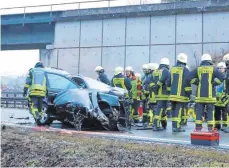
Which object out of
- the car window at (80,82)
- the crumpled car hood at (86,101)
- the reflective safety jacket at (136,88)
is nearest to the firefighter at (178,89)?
the crumpled car hood at (86,101)

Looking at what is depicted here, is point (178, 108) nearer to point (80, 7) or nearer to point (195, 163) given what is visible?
point (195, 163)

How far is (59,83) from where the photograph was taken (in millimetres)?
11664

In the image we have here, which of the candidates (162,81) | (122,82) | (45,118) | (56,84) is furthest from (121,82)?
(45,118)

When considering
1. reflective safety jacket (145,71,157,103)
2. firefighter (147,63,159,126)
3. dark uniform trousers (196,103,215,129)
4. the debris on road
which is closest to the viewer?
the debris on road

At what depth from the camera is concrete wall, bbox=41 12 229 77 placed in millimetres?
23656

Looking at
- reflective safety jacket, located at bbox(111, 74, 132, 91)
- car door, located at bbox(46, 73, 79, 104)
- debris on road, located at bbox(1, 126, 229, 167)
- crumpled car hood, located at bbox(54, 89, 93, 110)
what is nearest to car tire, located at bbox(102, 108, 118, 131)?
crumpled car hood, located at bbox(54, 89, 93, 110)

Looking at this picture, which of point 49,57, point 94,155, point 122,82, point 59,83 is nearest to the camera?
point 94,155

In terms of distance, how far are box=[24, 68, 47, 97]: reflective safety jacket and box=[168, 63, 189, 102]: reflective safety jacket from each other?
3.47 m

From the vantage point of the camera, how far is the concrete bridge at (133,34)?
2369cm

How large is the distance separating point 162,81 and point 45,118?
11.0 feet

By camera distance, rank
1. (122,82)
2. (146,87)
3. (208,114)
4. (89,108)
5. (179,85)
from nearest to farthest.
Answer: (208,114), (89,108), (179,85), (146,87), (122,82)

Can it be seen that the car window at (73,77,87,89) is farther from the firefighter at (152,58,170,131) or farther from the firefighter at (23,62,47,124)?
the firefighter at (152,58,170,131)

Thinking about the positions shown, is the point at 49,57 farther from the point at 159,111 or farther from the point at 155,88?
the point at 159,111

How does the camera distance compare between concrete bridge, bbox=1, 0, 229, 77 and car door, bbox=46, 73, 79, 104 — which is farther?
concrete bridge, bbox=1, 0, 229, 77
